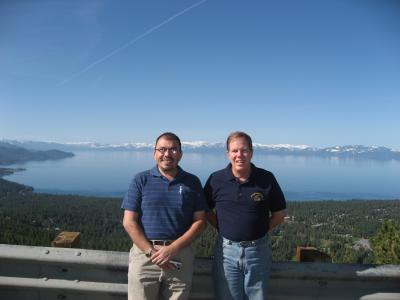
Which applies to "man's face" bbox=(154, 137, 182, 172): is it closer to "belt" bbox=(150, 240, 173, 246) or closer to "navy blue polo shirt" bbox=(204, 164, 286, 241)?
"navy blue polo shirt" bbox=(204, 164, 286, 241)

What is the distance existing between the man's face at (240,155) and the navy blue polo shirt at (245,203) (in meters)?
0.12

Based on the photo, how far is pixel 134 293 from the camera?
317 centimetres

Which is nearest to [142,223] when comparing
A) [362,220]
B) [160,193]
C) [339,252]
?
[160,193]

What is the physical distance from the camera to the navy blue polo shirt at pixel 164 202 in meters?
3.25

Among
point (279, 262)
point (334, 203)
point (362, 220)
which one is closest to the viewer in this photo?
point (279, 262)

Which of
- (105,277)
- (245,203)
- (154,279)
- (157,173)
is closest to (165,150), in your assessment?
(157,173)

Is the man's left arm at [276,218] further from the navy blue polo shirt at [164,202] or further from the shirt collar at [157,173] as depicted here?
the shirt collar at [157,173]

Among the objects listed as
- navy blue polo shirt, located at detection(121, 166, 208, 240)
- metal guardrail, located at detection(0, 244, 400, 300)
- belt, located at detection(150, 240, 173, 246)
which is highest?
navy blue polo shirt, located at detection(121, 166, 208, 240)

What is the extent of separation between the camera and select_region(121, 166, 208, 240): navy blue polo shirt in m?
3.25

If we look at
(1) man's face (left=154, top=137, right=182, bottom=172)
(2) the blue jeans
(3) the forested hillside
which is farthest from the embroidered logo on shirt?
(3) the forested hillside

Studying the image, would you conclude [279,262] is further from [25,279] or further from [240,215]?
[25,279]

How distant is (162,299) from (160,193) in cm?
99

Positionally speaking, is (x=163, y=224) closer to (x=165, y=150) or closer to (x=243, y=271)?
(x=165, y=150)

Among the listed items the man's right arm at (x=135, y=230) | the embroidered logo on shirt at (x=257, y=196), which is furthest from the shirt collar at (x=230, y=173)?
the man's right arm at (x=135, y=230)
